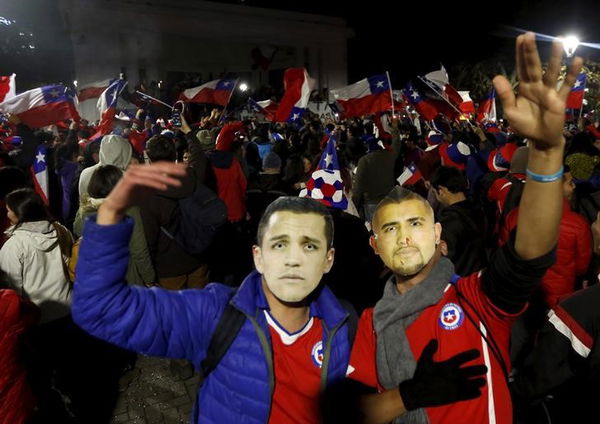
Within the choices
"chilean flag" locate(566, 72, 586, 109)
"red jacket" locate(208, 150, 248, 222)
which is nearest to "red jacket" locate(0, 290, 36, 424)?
"red jacket" locate(208, 150, 248, 222)

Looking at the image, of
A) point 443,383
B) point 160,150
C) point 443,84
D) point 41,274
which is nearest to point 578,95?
point 443,84

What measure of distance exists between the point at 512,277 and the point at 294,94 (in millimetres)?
8170

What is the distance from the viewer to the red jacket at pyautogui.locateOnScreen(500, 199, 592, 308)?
3.56 m

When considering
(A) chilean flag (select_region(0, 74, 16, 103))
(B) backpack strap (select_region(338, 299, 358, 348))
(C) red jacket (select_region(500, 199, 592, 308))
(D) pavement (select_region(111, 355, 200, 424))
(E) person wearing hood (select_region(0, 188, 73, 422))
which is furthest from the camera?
(A) chilean flag (select_region(0, 74, 16, 103))

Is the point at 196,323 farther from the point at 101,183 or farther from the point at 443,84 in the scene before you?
the point at 443,84

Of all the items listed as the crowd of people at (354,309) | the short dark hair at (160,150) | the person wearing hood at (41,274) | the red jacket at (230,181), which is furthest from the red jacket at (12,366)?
the red jacket at (230,181)

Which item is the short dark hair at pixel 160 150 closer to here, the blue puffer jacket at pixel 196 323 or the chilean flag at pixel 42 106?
the blue puffer jacket at pixel 196 323

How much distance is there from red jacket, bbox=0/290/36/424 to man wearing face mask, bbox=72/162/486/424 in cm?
143

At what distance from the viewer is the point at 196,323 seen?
2016 millimetres

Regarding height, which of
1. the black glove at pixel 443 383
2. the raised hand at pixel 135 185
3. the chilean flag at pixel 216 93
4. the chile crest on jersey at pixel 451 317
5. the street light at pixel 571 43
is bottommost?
the black glove at pixel 443 383

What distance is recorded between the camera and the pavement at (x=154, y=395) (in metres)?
4.18

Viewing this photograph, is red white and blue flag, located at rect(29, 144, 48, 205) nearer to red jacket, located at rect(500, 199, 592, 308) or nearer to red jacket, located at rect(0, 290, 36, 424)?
red jacket, located at rect(0, 290, 36, 424)

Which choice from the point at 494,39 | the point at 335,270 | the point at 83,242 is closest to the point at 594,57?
the point at 494,39

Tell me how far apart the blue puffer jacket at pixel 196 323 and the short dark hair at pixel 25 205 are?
92.8 inches
